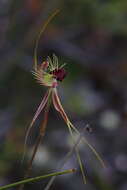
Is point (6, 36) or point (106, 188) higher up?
point (6, 36)

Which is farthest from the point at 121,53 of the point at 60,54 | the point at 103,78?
the point at 60,54

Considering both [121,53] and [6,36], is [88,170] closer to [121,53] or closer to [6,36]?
[6,36]

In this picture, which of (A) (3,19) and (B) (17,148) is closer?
(A) (3,19)

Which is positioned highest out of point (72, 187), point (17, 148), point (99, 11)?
point (99, 11)

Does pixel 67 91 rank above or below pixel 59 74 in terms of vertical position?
below

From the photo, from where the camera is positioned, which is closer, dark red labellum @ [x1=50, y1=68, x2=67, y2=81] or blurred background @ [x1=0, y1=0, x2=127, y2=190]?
dark red labellum @ [x1=50, y1=68, x2=67, y2=81]

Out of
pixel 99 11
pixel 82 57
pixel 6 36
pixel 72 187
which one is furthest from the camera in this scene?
pixel 82 57

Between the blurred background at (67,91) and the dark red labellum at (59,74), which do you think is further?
the blurred background at (67,91)

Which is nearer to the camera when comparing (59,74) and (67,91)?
(59,74)
